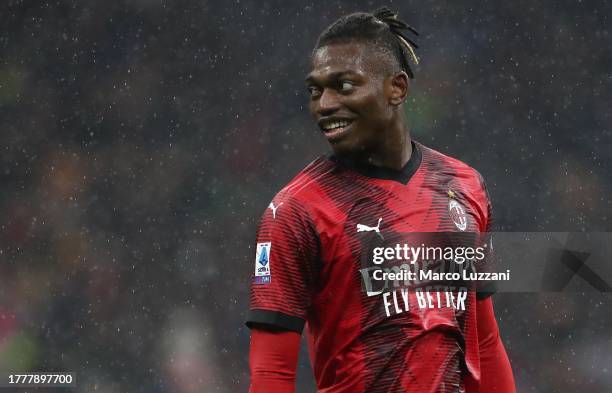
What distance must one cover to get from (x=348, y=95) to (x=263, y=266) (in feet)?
1.75

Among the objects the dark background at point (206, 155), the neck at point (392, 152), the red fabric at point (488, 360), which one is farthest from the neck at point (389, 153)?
the dark background at point (206, 155)

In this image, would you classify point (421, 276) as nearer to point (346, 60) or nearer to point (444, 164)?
point (444, 164)

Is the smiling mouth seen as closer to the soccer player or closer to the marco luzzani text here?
the soccer player

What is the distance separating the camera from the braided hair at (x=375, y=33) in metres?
3.08

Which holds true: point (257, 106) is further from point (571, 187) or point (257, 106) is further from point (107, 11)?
point (571, 187)

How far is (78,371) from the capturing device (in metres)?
7.64

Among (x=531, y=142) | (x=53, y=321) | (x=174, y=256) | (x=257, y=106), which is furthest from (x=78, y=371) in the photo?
(x=531, y=142)

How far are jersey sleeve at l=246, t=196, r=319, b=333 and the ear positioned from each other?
1.43ft

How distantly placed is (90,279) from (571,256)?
3770 mm

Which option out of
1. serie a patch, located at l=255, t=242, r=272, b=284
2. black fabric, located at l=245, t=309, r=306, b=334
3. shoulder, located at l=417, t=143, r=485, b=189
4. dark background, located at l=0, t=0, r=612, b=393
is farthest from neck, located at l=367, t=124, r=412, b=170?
Result: dark background, located at l=0, t=0, r=612, b=393

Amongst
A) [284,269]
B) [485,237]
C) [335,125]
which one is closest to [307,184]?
[335,125]

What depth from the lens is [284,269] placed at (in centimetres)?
289

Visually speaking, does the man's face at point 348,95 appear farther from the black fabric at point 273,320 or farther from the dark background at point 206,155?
the dark background at point 206,155

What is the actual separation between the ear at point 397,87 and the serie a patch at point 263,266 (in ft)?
1.87
